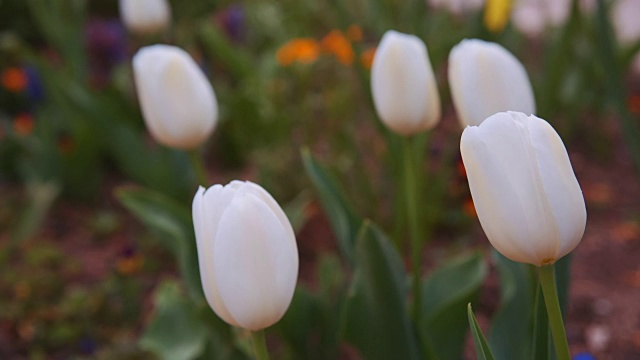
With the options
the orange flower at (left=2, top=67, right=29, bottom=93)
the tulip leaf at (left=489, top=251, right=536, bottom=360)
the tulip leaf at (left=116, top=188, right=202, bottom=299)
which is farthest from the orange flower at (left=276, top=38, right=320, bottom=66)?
the tulip leaf at (left=489, top=251, right=536, bottom=360)

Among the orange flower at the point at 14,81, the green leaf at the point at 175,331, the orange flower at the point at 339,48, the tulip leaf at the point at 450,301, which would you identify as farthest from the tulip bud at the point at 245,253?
the orange flower at the point at 14,81

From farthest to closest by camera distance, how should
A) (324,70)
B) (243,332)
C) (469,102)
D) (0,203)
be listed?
1. (324,70)
2. (0,203)
3. (243,332)
4. (469,102)

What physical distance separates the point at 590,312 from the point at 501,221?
44.0 inches

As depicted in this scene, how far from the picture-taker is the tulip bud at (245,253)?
28.4 inches

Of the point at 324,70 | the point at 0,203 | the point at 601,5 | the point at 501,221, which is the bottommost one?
the point at 0,203

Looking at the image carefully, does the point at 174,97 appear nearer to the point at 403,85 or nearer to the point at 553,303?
the point at 403,85

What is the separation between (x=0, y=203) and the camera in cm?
213

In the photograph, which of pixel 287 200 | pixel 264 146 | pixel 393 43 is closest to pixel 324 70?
pixel 264 146

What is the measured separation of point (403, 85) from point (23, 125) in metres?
1.69

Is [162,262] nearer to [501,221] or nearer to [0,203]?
[0,203]

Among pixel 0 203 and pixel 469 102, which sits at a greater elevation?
pixel 469 102

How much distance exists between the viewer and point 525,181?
2.07 ft

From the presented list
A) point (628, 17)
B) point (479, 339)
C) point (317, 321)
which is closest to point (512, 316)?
→ point (317, 321)

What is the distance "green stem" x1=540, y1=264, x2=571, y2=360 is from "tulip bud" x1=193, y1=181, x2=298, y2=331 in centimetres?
23
